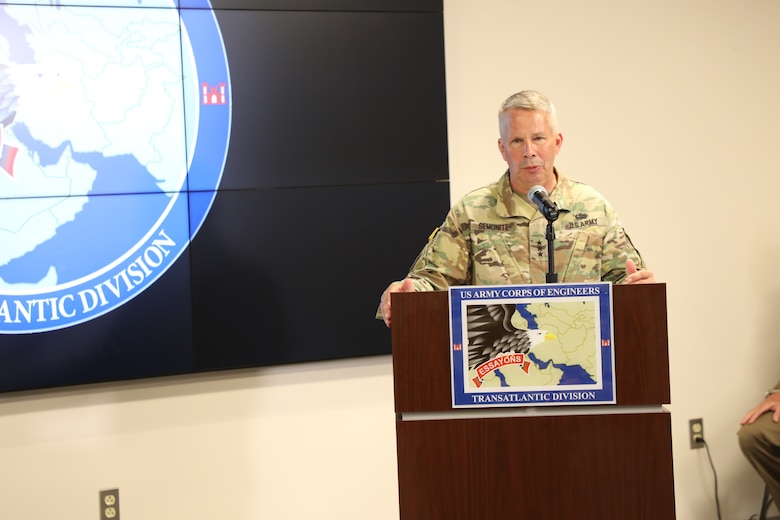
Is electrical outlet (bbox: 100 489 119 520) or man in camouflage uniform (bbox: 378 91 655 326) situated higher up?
man in camouflage uniform (bbox: 378 91 655 326)

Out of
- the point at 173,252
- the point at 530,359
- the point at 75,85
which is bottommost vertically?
the point at 530,359

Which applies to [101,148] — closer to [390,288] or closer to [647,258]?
[390,288]

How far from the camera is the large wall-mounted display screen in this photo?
263 centimetres

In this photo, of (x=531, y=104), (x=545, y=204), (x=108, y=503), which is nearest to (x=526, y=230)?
(x=531, y=104)

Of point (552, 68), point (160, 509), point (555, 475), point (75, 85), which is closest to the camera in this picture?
point (555, 475)

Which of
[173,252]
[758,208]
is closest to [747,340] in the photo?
[758,208]

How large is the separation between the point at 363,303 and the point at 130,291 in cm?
86

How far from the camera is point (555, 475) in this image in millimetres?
1623

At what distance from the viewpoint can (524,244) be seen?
2252 mm

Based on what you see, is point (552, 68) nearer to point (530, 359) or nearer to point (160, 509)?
point (530, 359)

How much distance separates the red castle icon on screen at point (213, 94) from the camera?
2.82m

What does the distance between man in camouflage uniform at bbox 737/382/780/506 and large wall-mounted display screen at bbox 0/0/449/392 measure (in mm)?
1503

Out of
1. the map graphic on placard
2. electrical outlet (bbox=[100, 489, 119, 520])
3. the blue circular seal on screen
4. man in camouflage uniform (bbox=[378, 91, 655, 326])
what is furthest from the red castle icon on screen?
the map graphic on placard

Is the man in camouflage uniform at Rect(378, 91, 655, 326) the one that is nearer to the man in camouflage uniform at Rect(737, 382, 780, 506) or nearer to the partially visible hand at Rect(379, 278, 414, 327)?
the partially visible hand at Rect(379, 278, 414, 327)
